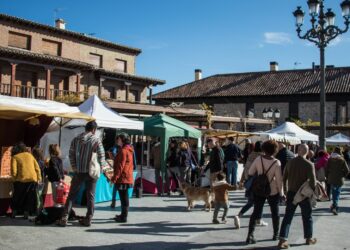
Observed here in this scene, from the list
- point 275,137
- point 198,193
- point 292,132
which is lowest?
point 198,193

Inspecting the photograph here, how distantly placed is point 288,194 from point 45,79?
25.0m

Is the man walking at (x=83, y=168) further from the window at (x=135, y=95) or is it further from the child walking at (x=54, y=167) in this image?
the window at (x=135, y=95)

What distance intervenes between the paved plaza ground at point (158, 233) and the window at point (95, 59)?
25.2m

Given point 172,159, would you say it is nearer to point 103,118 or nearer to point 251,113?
point 103,118

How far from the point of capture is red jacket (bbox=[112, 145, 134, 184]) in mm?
7797

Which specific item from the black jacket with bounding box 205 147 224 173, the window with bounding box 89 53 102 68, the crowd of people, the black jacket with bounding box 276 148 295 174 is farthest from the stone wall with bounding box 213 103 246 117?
the black jacket with bounding box 276 148 295 174

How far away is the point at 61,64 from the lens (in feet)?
94.1

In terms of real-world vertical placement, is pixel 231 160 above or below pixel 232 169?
above

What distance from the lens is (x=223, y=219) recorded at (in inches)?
316

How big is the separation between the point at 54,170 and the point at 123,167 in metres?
1.40

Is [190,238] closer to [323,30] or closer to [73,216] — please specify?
[73,216]

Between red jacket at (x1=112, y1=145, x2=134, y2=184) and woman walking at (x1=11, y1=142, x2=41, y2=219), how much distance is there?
59.3 inches

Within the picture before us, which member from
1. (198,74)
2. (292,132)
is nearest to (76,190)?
(292,132)

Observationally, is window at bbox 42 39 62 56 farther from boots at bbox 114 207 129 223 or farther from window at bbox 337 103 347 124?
window at bbox 337 103 347 124
